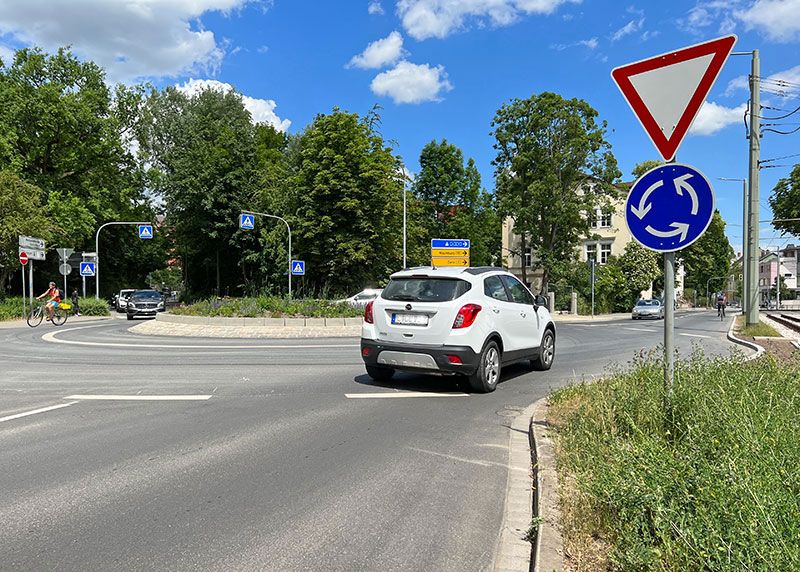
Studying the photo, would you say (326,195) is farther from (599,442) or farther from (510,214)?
(599,442)

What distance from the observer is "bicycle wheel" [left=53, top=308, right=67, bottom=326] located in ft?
81.3

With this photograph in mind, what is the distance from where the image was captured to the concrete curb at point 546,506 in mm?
3014

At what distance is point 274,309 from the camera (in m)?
Result: 20.6

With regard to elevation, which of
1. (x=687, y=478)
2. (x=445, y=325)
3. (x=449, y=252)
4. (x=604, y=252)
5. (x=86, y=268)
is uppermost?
(x=604, y=252)

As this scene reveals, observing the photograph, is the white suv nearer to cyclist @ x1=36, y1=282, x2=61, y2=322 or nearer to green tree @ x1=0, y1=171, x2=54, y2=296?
cyclist @ x1=36, y1=282, x2=61, y2=322

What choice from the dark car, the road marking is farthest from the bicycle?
the road marking

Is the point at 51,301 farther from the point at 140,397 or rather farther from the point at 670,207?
the point at 670,207

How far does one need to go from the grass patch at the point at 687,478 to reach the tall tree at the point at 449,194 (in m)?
53.2

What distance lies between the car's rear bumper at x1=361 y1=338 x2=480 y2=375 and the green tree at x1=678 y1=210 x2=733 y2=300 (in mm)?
59874

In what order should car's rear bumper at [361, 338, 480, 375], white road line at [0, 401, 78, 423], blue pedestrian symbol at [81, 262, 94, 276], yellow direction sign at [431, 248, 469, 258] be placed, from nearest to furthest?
1. white road line at [0, 401, 78, 423]
2. car's rear bumper at [361, 338, 480, 375]
3. yellow direction sign at [431, 248, 469, 258]
4. blue pedestrian symbol at [81, 262, 94, 276]

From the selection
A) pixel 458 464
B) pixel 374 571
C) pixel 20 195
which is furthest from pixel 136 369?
pixel 20 195

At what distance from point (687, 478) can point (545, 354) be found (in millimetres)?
7279

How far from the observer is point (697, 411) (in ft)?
14.0

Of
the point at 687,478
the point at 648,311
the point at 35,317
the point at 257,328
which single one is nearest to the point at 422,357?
the point at 687,478
